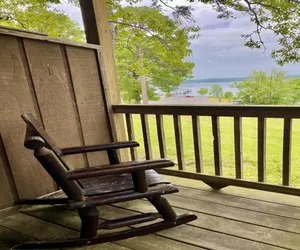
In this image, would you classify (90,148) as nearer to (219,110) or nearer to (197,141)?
(197,141)

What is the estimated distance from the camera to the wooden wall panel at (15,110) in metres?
1.62

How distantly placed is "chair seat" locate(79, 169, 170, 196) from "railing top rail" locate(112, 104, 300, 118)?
60cm

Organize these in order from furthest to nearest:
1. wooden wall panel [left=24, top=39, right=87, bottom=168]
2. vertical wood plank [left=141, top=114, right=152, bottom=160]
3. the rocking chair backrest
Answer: vertical wood plank [left=141, top=114, right=152, bottom=160], wooden wall panel [left=24, top=39, right=87, bottom=168], the rocking chair backrest

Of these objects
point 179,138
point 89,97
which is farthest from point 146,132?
point 89,97

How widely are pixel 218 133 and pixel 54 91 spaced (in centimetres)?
138

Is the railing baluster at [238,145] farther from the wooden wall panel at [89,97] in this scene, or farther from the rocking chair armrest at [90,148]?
the wooden wall panel at [89,97]

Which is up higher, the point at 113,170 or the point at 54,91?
the point at 54,91

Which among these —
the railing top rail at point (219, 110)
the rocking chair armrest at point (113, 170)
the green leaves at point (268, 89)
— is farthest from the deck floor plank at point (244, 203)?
the green leaves at point (268, 89)

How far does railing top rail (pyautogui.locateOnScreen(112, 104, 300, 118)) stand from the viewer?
1540 millimetres

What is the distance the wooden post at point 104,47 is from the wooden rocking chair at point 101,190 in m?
0.85

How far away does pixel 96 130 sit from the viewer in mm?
2207

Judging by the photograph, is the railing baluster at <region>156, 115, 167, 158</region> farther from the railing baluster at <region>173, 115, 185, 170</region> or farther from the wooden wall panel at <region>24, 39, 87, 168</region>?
the wooden wall panel at <region>24, 39, 87, 168</region>

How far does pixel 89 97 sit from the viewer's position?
2.13 m

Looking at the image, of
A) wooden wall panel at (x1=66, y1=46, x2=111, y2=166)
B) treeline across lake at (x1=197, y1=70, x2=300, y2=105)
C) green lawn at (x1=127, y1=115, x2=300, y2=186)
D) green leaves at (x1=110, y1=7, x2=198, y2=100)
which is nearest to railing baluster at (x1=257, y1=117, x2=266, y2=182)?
green lawn at (x1=127, y1=115, x2=300, y2=186)
